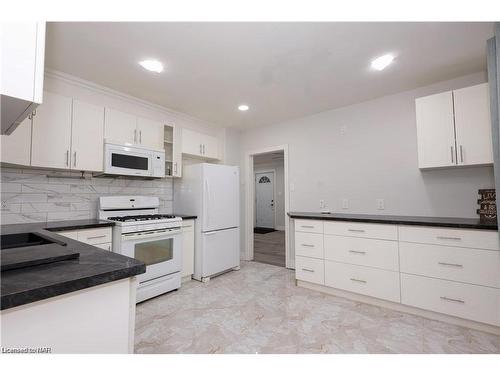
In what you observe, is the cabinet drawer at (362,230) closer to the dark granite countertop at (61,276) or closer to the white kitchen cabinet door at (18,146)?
the dark granite countertop at (61,276)

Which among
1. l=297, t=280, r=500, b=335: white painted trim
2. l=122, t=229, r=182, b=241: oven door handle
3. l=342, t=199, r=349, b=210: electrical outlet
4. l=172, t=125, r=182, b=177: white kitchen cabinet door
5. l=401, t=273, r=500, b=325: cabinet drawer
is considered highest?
l=172, t=125, r=182, b=177: white kitchen cabinet door

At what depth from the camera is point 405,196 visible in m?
2.74

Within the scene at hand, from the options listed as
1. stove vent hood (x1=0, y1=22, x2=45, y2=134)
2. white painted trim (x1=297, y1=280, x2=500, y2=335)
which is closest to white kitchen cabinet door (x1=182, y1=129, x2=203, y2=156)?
white painted trim (x1=297, y1=280, x2=500, y2=335)

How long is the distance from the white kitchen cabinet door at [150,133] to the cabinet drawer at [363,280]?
258 centimetres

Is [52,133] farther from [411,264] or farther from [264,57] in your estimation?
[411,264]

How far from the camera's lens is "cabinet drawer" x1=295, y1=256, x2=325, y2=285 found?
2.70 m

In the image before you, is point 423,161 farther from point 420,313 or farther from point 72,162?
point 72,162

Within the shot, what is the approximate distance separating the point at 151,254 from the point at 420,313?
8.91 ft

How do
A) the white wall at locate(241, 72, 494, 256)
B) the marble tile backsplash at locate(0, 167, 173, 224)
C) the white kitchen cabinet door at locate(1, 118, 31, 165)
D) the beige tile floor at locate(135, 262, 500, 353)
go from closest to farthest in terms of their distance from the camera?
the beige tile floor at locate(135, 262, 500, 353)
the white kitchen cabinet door at locate(1, 118, 31, 165)
the marble tile backsplash at locate(0, 167, 173, 224)
the white wall at locate(241, 72, 494, 256)

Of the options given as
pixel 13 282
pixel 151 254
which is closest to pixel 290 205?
pixel 151 254

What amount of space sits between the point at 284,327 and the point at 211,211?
66.9 inches

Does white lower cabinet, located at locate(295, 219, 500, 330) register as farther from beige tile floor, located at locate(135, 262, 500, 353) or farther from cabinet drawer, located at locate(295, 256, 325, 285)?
beige tile floor, located at locate(135, 262, 500, 353)

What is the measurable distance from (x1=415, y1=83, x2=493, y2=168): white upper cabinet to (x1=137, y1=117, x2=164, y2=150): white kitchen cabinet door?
3013mm

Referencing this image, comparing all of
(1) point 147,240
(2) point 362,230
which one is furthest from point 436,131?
(1) point 147,240
